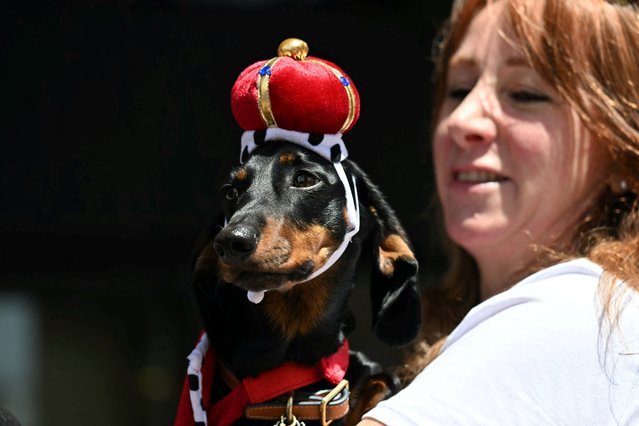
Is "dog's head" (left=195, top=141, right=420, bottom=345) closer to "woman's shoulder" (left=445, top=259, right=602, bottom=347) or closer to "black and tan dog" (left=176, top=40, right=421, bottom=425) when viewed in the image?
"black and tan dog" (left=176, top=40, right=421, bottom=425)

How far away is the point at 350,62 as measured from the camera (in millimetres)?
3912

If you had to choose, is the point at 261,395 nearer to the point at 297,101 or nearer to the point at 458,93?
the point at 297,101

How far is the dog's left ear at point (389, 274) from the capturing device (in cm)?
173

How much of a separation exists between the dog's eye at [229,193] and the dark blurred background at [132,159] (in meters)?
1.84

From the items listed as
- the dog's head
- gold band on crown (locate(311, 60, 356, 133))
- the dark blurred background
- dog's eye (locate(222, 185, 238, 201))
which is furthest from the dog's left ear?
the dark blurred background

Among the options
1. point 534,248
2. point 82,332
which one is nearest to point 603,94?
point 534,248

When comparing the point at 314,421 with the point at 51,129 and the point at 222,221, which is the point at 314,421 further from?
the point at 51,129

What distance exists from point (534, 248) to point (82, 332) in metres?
2.56

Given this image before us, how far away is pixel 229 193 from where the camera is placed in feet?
5.38

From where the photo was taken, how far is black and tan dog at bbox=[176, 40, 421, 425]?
60.9 inches

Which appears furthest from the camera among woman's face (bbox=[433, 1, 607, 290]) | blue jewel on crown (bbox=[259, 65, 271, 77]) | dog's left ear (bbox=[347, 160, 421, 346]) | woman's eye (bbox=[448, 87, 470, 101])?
woman's eye (bbox=[448, 87, 470, 101])

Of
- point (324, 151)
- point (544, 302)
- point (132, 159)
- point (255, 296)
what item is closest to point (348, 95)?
point (324, 151)

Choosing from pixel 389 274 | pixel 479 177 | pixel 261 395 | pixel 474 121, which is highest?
pixel 474 121

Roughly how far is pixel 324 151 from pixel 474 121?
0.43 m
